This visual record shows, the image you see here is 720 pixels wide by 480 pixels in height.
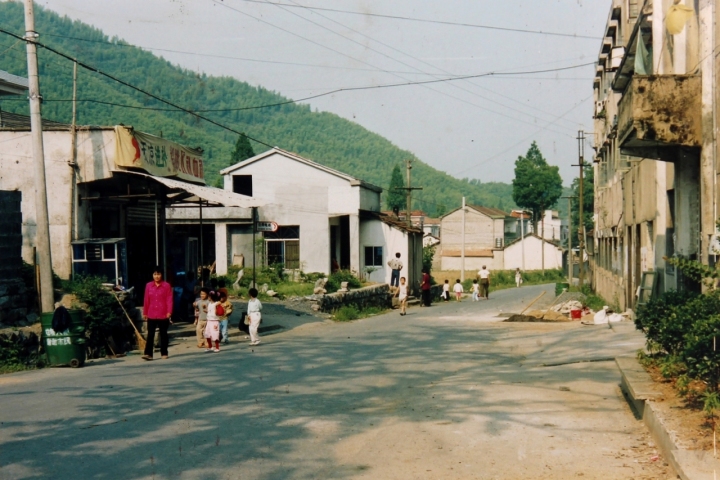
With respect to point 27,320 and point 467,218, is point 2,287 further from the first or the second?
point 467,218

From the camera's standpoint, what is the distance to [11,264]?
1703 centimetres

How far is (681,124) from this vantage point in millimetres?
13906

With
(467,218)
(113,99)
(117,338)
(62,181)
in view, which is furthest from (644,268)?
(467,218)

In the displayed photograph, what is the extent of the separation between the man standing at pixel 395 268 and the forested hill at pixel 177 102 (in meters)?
18.3

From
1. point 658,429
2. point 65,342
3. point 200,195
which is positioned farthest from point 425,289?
point 658,429

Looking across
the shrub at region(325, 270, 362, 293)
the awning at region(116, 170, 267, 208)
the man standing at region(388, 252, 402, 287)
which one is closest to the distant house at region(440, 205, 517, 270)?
the man standing at region(388, 252, 402, 287)

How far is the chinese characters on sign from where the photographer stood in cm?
1981

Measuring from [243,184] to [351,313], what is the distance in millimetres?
17510

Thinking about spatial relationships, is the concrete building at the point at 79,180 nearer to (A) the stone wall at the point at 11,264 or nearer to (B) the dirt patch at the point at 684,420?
(A) the stone wall at the point at 11,264

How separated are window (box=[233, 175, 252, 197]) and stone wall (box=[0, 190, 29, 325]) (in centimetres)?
2774

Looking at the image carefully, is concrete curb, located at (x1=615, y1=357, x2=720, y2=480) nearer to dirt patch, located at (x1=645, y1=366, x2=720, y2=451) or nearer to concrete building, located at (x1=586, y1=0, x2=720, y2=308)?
dirt patch, located at (x1=645, y1=366, x2=720, y2=451)

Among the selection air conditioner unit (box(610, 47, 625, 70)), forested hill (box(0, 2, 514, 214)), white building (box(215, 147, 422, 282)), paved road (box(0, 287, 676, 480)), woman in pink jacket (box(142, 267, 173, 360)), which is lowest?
paved road (box(0, 287, 676, 480))

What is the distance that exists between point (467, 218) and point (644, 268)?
83.2 meters

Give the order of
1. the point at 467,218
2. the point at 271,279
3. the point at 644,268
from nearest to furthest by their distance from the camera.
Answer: the point at 644,268 → the point at 271,279 → the point at 467,218
